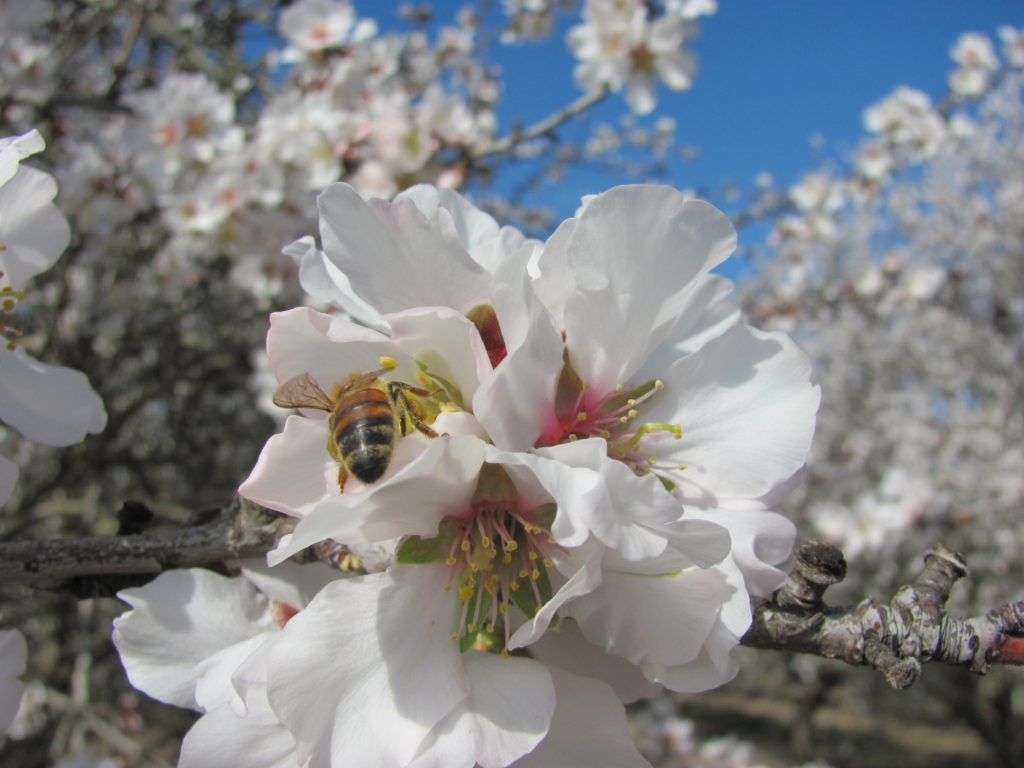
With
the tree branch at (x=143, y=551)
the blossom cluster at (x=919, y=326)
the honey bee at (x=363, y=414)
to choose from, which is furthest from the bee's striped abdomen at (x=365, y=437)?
the blossom cluster at (x=919, y=326)

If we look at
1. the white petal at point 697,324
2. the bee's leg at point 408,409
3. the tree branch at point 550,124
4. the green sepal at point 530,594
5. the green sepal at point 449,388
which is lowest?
the green sepal at point 530,594

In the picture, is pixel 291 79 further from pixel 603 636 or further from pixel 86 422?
pixel 603 636

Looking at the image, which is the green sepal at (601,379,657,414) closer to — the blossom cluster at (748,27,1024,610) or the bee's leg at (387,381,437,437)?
the bee's leg at (387,381,437,437)

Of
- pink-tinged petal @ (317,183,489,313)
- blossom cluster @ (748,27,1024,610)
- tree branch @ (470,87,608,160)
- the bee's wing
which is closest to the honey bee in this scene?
the bee's wing

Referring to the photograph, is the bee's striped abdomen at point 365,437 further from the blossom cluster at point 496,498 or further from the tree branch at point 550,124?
the tree branch at point 550,124

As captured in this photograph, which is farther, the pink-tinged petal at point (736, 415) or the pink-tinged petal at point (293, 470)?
the pink-tinged petal at point (736, 415)

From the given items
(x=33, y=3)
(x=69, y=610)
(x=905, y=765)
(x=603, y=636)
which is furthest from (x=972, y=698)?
(x=33, y=3)

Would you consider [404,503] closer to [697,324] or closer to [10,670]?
[697,324]
